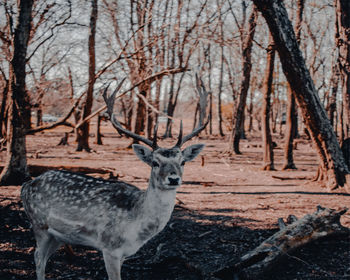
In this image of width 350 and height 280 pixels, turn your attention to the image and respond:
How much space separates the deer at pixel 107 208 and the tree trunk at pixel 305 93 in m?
4.84

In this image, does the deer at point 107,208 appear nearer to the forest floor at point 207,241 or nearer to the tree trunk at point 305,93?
the forest floor at point 207,241

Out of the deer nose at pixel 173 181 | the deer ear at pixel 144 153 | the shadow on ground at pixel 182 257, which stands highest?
the deer ear at pixel 144 153

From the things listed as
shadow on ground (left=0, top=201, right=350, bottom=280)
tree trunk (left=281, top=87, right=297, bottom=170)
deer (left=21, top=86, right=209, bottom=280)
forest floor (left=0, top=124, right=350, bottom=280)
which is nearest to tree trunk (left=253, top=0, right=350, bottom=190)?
forest floor (left=0, top=124, right=350, bottom=280)

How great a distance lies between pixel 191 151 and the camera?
14.1 ft

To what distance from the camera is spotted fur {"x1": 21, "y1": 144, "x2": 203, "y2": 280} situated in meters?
3.67

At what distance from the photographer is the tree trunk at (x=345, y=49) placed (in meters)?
9.02

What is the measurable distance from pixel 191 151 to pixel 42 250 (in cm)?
223

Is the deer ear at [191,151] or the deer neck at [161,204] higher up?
the deer ear at [191,151]

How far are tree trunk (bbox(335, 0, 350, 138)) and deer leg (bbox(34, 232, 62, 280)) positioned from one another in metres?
7.95

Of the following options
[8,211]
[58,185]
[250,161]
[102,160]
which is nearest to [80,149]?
[102,160]

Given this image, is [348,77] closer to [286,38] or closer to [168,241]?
[286,38]

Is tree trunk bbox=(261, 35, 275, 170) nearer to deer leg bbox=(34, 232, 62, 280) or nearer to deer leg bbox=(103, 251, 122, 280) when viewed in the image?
deer leg bbox=(34, 232, 62, 280)

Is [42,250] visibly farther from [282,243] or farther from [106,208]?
[282,243]

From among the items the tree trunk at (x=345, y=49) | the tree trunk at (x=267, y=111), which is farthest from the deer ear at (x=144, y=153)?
the tree trunk at (x=267, y=111)
